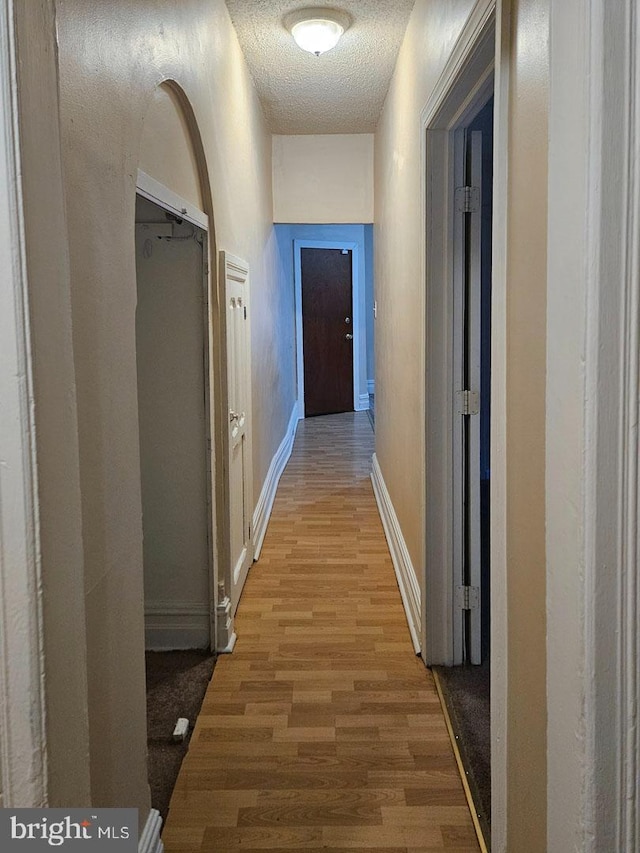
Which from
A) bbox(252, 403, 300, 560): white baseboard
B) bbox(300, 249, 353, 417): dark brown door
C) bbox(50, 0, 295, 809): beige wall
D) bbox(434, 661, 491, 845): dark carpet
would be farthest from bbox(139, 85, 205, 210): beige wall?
bbox(300, 249, 353, 417): dark brown door

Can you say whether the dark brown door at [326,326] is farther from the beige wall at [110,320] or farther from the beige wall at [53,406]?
the beige wall at [53,406]

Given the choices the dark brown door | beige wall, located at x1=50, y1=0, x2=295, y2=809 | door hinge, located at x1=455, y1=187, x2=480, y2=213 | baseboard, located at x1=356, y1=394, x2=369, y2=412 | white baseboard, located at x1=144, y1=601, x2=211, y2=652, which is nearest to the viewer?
beige wall, located at x1=50, y1=0, x2=295, y2=809

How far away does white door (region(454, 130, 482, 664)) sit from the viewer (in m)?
2.82

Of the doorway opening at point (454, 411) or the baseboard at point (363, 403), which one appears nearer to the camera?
the doorway opening at point (454, 411)

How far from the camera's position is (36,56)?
1.12 metres

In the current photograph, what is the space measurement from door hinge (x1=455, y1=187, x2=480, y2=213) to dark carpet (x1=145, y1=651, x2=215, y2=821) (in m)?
2.00

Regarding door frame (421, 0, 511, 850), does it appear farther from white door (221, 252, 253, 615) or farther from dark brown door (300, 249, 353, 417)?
dark brown door (300, 249, 353, 417)

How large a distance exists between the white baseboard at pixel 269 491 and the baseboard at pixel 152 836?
2.44 meters

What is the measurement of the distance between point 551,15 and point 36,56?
2.49 feet

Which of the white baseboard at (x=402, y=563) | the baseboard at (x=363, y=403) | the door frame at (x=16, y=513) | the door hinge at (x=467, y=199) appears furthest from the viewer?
the baseboard at (x=363, y=403)

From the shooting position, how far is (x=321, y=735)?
99.3 inches

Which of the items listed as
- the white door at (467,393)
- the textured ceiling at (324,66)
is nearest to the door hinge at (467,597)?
the white door at (467,393)

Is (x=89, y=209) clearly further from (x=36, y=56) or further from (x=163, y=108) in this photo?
(x=163, y=108)

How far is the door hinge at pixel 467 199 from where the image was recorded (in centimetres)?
281
